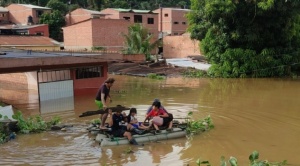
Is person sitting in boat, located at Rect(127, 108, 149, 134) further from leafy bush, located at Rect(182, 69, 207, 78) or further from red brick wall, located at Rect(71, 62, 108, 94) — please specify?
leafy bush, located at Rect(182, 69, 207, 78)

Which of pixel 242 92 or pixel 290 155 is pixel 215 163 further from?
pixel 242 92

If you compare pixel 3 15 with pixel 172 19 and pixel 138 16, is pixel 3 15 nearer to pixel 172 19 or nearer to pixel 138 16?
pixel 138 16

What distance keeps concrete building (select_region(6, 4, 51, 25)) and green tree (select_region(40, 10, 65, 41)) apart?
8.10ft

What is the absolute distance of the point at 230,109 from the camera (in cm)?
1700

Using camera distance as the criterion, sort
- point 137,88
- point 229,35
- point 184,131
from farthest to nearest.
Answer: point 229,35 < point 137,88 < point 184,131

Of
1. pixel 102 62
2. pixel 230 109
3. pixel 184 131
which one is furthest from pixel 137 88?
pixel 184 131

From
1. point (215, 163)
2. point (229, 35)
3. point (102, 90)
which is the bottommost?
point (215, 163)

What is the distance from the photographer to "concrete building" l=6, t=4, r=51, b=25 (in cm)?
5567

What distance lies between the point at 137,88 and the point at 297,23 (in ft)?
51.2

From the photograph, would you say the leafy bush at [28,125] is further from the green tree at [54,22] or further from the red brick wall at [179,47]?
the green tree at [54,22]

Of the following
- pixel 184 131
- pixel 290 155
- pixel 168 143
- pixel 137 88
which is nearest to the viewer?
pixel 290 155

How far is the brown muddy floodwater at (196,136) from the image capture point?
1014 cm

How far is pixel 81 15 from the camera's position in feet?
182

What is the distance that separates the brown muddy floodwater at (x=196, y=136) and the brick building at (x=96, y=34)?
23315 mm
